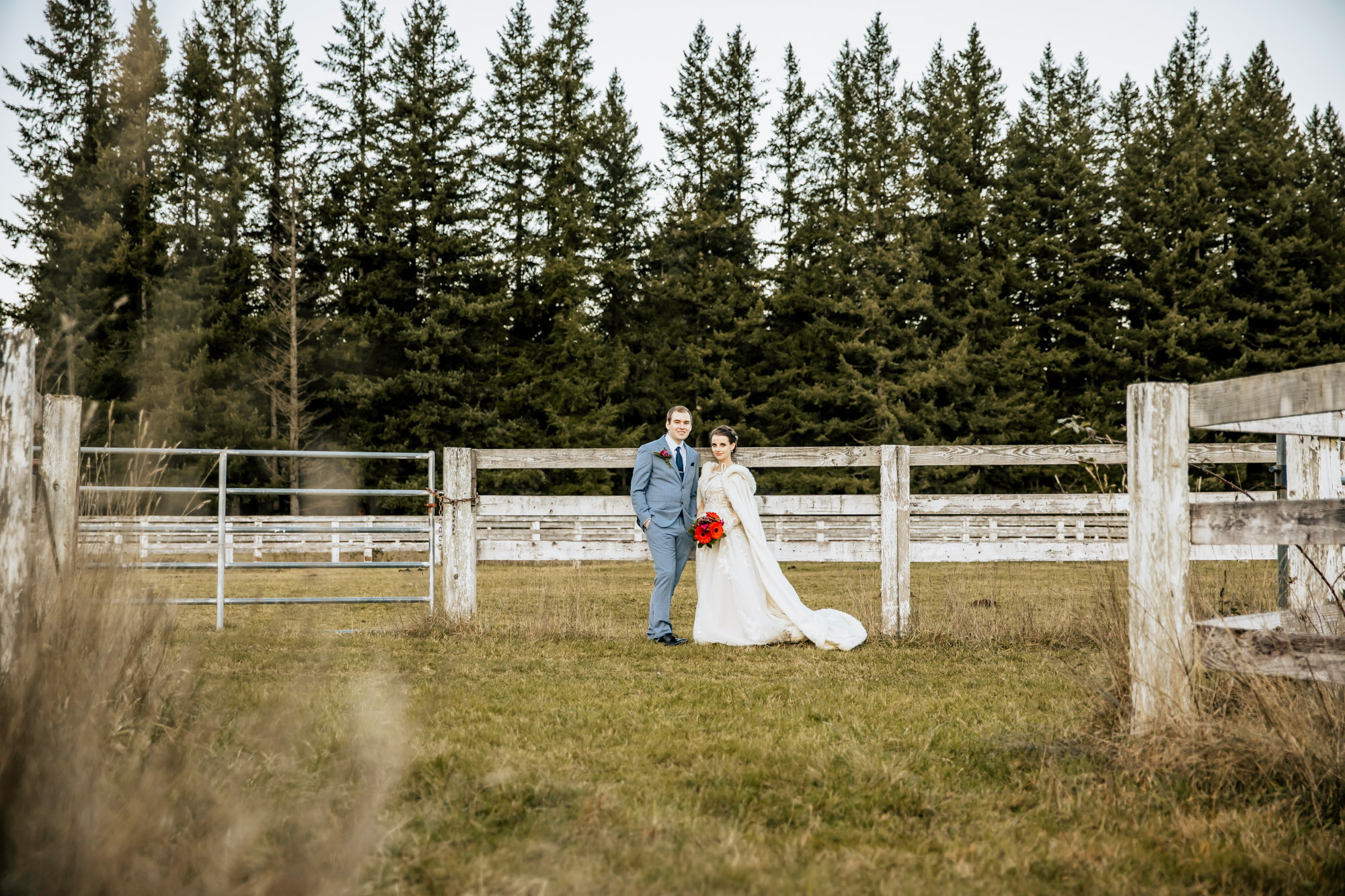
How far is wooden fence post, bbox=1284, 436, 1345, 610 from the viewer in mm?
5035

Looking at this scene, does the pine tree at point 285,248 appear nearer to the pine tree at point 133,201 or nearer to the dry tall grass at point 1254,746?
the pine tree at point 133,201

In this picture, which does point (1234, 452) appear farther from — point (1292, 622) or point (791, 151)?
point (791, 151)

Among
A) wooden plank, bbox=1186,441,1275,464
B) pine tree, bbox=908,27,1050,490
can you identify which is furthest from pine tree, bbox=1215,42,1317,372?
wooden plank, bbox=1186,441,1275,464

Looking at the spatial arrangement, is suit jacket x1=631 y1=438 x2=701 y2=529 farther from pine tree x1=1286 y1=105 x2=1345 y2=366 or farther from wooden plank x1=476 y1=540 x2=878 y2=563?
pine tree x1=1286 y1=105 x2=1345 y2=366

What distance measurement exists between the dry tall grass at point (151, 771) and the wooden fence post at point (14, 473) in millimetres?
68

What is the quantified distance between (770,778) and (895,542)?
4.13 meters

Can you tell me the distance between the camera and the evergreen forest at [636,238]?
26859 millimetres

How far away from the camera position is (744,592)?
723 cm

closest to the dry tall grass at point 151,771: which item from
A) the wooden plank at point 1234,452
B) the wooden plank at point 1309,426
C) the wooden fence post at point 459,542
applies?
the wooden fence post at point 459,542

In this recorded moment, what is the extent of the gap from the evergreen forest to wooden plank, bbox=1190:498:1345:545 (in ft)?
77.7

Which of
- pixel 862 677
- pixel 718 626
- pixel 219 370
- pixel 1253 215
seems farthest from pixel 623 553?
pixel 1253 215

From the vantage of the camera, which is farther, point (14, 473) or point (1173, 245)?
point (1173, 245)

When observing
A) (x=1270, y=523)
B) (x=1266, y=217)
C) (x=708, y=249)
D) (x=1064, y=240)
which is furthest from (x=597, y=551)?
(x=1266, y=217)

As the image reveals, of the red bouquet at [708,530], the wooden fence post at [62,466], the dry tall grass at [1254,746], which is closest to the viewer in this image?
the dry tall grass at [1254,746]
